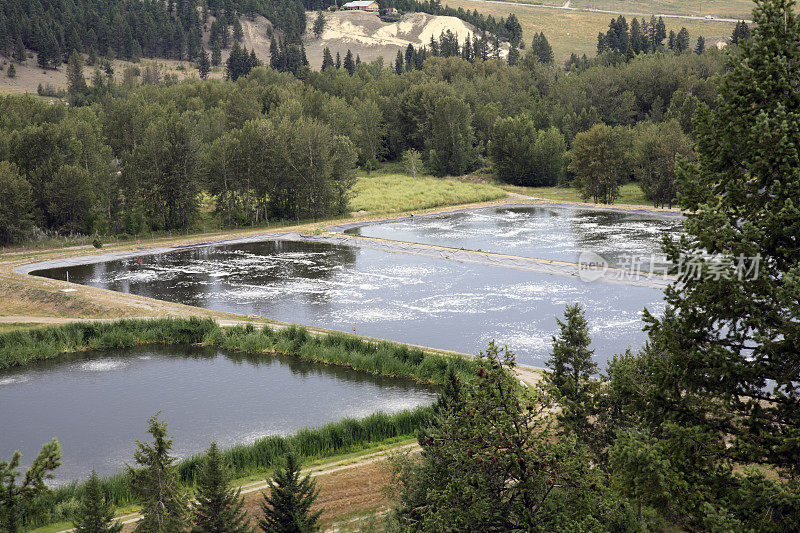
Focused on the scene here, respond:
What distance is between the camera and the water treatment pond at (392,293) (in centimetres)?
3866

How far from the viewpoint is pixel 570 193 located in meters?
97.1

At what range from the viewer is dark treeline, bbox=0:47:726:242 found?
222ft

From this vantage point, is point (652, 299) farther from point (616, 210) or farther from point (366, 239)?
point (616, 210)

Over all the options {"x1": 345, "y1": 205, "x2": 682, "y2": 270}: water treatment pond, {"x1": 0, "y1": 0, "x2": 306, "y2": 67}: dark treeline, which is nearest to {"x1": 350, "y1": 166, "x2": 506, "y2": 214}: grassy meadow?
{"x1": 345, "y1": 205, "x2": 682, "y2": 270}: water treatment pond

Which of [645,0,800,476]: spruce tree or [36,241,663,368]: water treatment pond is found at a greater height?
[645,0,800,476]: spruce tree

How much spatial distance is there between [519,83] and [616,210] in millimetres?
65722

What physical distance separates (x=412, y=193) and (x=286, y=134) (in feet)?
A: 68.3

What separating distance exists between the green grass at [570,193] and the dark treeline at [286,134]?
2628 mm

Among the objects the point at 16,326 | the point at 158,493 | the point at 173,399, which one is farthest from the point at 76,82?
the point at 158,493

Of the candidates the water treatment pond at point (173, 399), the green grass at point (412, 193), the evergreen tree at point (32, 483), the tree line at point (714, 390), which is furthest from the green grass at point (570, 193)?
the evergreen tree at point (32, 483)

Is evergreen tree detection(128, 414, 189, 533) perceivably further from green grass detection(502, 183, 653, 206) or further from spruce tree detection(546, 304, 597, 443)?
green grass detection(502, 183, 653, 206)

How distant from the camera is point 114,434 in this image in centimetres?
2734

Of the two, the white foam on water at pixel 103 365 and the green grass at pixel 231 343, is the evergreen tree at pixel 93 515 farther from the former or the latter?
the white foam on water at pixel 103 365

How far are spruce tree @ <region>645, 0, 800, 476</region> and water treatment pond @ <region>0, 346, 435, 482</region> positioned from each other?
18387 mm
